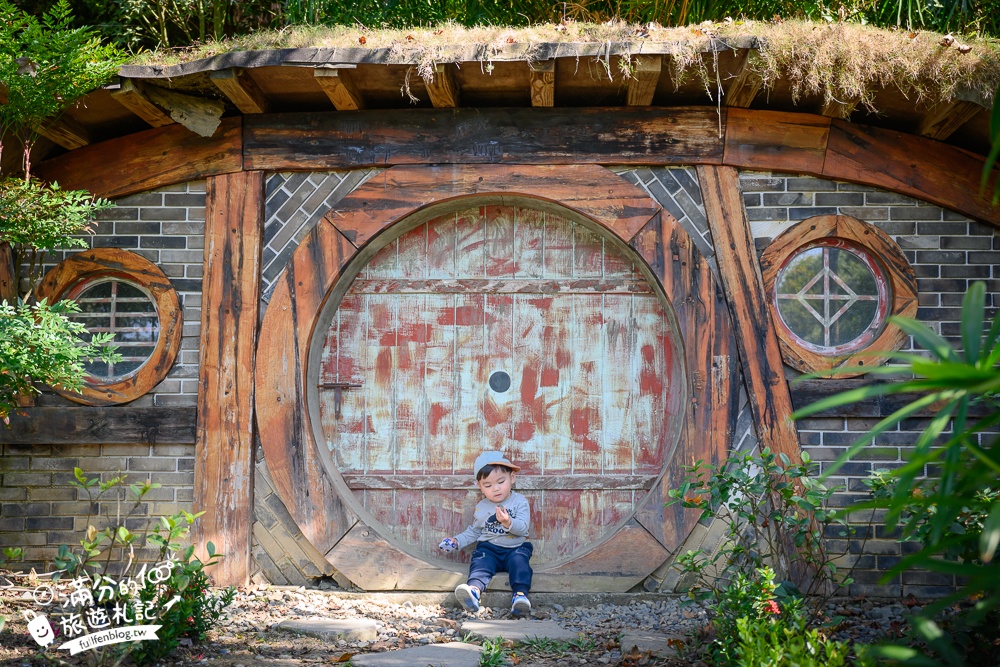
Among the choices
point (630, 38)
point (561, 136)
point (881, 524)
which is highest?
point (630, 38)

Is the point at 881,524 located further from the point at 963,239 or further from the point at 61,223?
the point at 61,223

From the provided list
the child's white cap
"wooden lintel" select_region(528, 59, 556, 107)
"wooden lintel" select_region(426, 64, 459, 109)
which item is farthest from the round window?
"wooden lintel" select_region(426, 64, 459, 109)

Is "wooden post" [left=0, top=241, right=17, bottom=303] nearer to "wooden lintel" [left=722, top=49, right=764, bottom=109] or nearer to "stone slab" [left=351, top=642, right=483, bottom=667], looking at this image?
"stone slab" [left=351, top=642, right=483, bottom=667]

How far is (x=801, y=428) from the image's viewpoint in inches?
184

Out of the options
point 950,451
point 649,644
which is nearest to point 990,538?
point 950,451

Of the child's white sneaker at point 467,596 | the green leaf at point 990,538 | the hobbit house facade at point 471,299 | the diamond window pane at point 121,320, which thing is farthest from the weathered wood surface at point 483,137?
the green leaf at point 990,538

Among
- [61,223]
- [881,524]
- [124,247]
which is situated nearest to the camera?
[61,223]

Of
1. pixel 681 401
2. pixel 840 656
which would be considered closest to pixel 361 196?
pixel 681 401

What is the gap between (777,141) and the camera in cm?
480

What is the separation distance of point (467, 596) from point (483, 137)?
246 cm

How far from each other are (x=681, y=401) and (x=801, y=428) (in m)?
0.64

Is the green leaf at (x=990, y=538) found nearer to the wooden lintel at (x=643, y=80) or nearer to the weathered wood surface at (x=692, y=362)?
the weathered wood surface at (x=692, y=362)

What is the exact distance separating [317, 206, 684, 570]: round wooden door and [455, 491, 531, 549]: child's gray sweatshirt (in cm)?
19

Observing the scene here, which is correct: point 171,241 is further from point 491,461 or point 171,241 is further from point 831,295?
point 831,295
